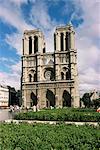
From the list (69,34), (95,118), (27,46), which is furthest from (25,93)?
(95,118)

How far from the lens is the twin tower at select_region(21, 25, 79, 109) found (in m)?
66.9

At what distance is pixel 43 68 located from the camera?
70.7 m

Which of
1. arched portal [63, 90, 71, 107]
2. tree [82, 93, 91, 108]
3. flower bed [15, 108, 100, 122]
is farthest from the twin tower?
flower bed [15, 108, 100, 122]

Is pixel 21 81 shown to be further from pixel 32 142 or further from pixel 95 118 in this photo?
pixel 32 142

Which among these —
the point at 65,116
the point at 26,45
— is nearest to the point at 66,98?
the point at 26,45

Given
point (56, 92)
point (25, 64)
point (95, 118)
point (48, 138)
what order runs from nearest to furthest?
point (48, 138)
point (95, 118)
point (56, 92)
point (25, 64)

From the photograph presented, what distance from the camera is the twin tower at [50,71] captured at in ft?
219

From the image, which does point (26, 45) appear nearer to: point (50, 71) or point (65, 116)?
point (50, 71)

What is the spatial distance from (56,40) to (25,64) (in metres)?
10.5

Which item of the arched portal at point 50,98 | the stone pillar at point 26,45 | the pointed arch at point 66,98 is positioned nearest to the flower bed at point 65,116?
the pointed arch at point 66,98

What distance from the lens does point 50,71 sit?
233 ft

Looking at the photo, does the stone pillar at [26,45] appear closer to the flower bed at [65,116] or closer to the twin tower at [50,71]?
the twin tower at [50,71]

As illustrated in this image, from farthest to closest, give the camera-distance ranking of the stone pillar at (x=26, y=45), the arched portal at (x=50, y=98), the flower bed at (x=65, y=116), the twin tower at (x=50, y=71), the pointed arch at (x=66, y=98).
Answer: the stone pillar at (x=26, y=45), the arched portal at (x=50, y=98), the twin tower at (x=50, y=71), the pointed arch at (x=66, y=98), the flower bed at (x=65, y=116)

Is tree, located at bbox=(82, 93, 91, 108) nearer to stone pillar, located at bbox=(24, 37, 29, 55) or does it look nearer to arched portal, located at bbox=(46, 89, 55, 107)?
arched portal, located at bbox=(46, 89, 55, 107)
